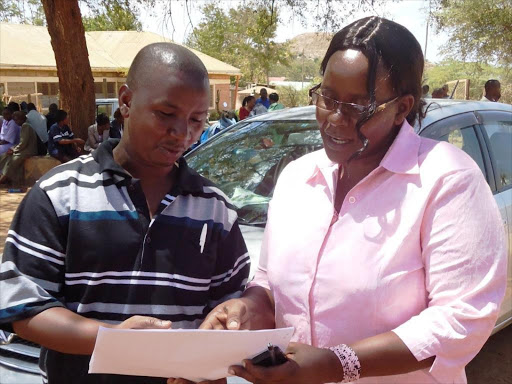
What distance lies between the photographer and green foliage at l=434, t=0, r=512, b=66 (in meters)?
15.4

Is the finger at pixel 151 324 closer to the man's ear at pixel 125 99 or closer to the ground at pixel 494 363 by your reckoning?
the man's ear at pixel 125 99

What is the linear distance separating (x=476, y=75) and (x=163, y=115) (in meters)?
27.5

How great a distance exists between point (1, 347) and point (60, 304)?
165cm

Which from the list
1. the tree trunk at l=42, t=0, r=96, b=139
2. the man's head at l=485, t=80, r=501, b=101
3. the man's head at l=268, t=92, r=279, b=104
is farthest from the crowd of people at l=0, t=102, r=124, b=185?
the man's head at l=485, t=80, r=501, b=101

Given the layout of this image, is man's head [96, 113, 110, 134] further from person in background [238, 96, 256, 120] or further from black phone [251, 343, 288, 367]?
black phone [251, 343, 288, 367]

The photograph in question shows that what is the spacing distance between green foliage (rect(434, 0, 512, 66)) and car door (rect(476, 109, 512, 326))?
1117 cm

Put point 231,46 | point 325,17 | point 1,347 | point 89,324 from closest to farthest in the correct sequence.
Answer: point 89,324 → point 1,347 → point 325,17 → point 231,46

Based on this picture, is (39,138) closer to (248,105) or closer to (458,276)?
(248,105)

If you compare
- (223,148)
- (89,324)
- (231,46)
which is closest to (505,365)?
(223,148)

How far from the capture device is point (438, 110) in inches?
143

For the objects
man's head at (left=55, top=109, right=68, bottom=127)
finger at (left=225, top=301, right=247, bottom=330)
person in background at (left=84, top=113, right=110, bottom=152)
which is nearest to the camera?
finger at (left=225, top=301, right=247, bottom=330)

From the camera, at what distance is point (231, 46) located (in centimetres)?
4034

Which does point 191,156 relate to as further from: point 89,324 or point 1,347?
point 89,324

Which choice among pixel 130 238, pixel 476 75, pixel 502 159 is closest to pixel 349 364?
pixel 130 238
